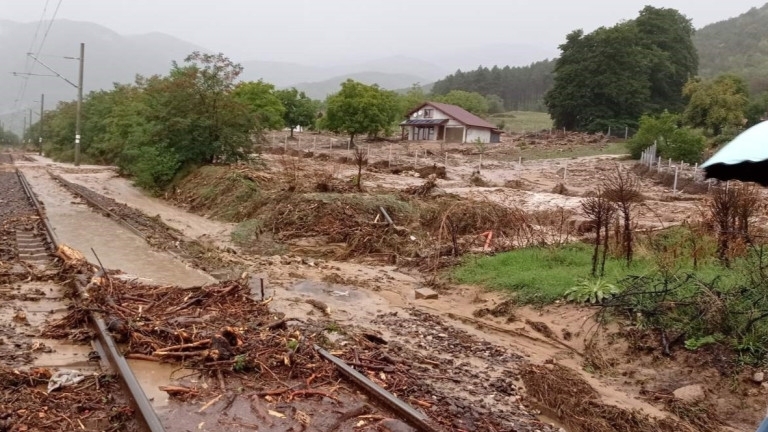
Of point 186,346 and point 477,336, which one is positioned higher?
point 186,346

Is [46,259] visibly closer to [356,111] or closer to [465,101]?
[356,111]

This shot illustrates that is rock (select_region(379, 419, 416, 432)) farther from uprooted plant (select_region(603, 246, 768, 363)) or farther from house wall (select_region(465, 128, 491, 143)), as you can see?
house wall (select_region(465, 128, 491, 143))

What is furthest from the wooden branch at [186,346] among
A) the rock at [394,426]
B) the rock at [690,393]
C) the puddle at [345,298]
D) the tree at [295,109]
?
the tree at [295,109]

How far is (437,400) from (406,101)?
289 feet

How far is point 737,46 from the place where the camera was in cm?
15025

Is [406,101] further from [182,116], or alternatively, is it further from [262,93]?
[182,116]

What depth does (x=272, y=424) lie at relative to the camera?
5418mm

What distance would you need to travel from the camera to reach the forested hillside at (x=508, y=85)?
150m

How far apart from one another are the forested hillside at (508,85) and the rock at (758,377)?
144 meters

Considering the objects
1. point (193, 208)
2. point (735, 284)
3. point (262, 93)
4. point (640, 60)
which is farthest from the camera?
point (640, 60)

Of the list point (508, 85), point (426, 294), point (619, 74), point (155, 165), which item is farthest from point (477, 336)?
point (508, 85)

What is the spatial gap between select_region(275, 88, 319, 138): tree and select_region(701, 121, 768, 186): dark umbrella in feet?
242

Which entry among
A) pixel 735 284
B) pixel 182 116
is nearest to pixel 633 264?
pixel 735 284

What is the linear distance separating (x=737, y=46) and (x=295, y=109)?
399 feet
